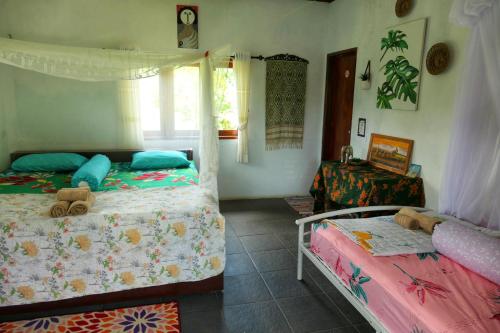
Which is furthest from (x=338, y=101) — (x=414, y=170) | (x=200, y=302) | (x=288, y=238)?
(x=200, y=302)

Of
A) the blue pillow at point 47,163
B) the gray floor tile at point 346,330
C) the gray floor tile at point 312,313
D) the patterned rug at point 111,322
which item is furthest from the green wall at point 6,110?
the gray floor tile at point 346,330

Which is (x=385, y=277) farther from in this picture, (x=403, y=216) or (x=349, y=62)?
(x=349, y=62)

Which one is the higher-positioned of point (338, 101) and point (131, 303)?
point (338, 101)

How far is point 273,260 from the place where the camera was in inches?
117

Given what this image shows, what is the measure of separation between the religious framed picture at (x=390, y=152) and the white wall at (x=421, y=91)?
62 millimetres

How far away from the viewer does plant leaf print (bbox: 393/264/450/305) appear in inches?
62.7

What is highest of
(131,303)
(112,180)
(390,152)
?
(390,152)

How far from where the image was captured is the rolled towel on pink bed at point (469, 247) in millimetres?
1762

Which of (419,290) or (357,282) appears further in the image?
(357,282)

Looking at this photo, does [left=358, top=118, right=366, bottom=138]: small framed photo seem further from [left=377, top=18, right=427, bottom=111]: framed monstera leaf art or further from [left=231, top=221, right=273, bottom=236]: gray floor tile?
[left=231, top=221, right=273, bottom=236]: gray floor tile

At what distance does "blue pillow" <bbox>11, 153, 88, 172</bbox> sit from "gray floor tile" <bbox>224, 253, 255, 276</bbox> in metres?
1.90

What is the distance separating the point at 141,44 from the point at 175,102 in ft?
2.56

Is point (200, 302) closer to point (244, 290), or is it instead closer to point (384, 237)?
point (244, 290)

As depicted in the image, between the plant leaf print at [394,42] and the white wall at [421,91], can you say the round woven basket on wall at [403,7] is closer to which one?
the white wall at [421,91]
